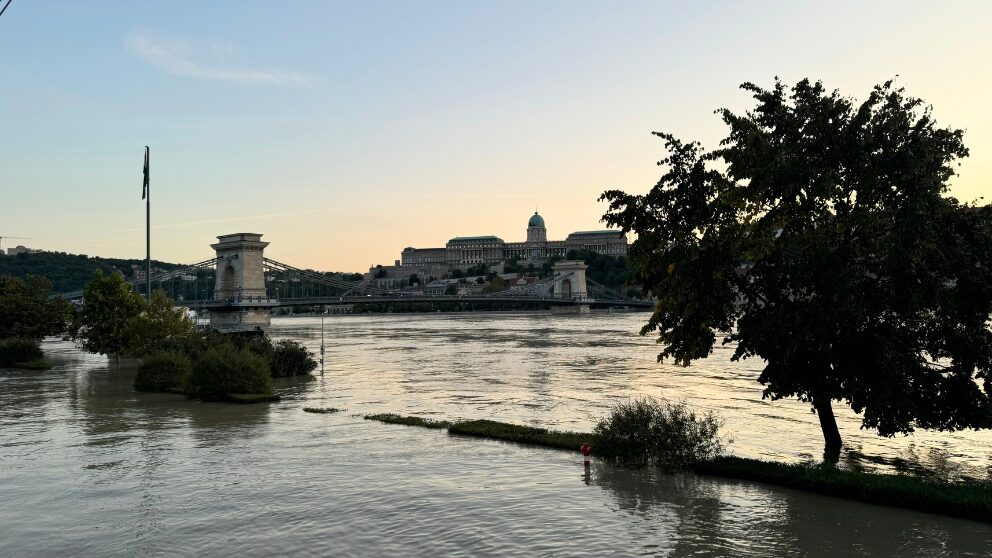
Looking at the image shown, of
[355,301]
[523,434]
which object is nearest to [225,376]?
[523,434]

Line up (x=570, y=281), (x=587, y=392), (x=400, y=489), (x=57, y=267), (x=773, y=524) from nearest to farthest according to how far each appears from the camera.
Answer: (x=773, y=524) < (x=400, y=489) < (x=587, y=392) < (x=57, y=267) < (x=570, y=281)

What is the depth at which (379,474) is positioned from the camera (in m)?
18.3

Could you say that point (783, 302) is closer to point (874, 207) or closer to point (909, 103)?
point (874, 207)

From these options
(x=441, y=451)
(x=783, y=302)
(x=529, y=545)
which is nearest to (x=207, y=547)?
(x=529, y=545)

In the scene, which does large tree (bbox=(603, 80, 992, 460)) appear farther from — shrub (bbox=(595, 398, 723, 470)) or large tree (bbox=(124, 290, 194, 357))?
large tree (bbox=(124, 290, 194, 357))

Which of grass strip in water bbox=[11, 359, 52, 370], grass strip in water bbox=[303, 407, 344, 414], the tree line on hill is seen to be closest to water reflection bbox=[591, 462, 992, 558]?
grass strip in water bbox=[303, 407, 344, 414]

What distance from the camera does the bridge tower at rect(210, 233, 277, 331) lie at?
98.7 metres

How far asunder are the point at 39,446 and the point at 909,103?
24075 mm

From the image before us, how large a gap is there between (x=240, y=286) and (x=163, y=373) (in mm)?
68290

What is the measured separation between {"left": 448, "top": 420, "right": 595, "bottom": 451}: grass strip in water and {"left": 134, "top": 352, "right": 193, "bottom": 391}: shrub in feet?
53.1

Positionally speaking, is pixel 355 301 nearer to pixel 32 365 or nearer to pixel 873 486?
pixel 32 365

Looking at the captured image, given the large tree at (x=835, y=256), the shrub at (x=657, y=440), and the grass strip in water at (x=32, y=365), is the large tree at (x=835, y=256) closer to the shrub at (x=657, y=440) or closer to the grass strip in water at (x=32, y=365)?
the shrub at (x=657, y=440)

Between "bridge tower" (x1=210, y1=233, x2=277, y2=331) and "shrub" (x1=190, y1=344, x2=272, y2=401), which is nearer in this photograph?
"shrub" (x1=190, y1=344, x2=272, y2=401)

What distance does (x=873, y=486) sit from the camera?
50.4 feet
